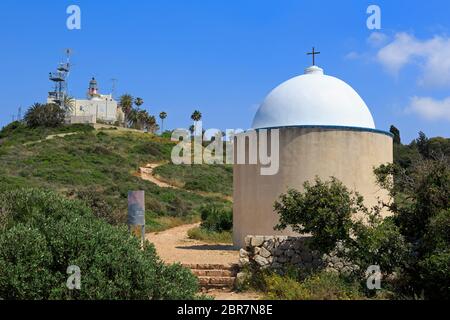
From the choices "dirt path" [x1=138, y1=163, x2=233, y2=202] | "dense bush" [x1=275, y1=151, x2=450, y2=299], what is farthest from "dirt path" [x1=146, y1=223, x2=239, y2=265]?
"dirt path" [x1=138, y1=163, x2=233, y2=202]

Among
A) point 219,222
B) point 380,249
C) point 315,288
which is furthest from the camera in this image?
point 219,222

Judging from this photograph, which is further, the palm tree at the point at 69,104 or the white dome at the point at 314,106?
the palm tree at the point at 69,104

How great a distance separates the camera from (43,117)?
2160 inches

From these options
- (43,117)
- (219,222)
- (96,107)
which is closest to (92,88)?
(96,107)

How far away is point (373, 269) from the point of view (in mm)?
9734

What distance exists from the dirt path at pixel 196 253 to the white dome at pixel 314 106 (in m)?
3.60

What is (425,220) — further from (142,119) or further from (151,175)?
(142,119)

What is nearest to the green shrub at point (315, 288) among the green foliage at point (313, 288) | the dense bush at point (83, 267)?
the green foliage at point (313, 288)

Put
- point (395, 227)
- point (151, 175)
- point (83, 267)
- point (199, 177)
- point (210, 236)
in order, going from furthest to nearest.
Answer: point (199, 177) < point (151, 175) < point (210, 236) < point (395, 227) < point (83, 267)

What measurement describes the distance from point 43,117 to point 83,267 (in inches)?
2014

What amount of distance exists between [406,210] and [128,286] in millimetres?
6224

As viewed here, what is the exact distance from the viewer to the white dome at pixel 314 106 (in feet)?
45.1

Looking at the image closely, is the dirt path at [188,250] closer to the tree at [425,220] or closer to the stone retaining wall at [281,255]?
the stone retaining wall at [281,255]

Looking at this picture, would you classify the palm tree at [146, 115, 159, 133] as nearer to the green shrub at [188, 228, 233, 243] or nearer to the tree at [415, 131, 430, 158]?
the tree at [415, 131, 430, 158]
